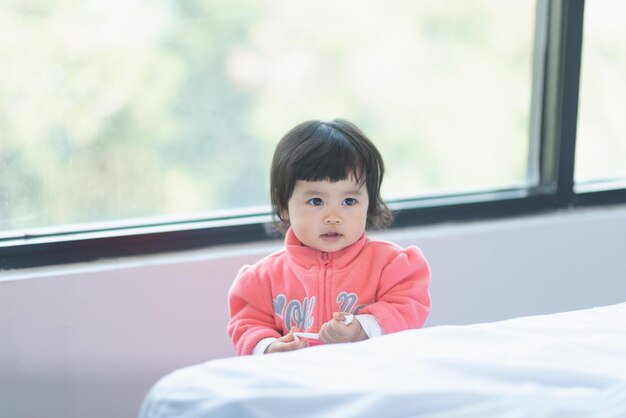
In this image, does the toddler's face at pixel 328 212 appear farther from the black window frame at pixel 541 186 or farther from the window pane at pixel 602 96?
the window pane at pixel 602 96

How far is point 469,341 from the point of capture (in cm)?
112

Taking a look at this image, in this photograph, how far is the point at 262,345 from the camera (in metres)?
1.29

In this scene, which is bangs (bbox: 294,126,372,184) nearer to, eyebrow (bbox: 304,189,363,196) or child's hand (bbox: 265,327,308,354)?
eyebrow (bbox: 304,189,363,196)

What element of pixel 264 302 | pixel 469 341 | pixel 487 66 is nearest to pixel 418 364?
pixel 469 341

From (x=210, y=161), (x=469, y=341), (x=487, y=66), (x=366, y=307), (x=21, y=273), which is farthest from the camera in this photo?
(x=487, y=66)

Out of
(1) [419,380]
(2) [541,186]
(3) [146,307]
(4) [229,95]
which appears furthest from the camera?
(2) [541,186]

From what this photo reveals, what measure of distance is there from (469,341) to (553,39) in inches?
44.4

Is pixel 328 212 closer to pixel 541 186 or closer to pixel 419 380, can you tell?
pixel 419 380

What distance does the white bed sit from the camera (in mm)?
930

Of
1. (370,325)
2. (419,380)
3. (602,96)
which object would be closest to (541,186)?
(602,96)

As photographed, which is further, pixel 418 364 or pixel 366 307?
pixel 366 307

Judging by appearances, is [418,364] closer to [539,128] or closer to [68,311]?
[68,311]

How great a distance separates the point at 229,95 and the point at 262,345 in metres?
0.67

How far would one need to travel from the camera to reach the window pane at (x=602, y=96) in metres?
2.04
